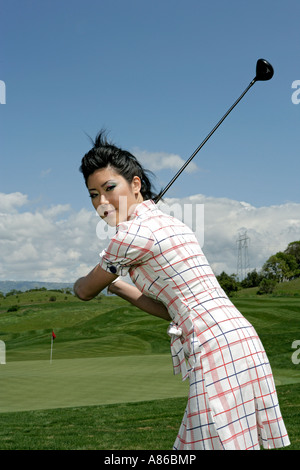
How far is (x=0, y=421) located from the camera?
778 cm

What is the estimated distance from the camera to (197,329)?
1.77 metres

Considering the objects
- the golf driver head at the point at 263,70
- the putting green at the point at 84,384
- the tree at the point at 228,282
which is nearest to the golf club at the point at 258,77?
the golf driver head at the point at 263,70

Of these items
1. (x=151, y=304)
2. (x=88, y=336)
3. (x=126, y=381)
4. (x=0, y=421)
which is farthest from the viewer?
(x=88, y=336)

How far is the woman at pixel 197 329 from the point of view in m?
1.75

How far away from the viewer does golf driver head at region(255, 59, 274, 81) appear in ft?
9.41

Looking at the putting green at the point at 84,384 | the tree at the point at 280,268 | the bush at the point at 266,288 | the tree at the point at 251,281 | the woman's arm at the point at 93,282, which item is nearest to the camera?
the woman's arm at the point at 93,282

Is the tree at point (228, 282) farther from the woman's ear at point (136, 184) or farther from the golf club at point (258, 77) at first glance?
the woman's ear at point (136, 184)

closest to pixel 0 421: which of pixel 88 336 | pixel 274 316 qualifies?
pixel 88 336

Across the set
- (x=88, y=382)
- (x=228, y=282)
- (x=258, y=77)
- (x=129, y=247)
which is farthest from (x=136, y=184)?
(x=228, y=282)

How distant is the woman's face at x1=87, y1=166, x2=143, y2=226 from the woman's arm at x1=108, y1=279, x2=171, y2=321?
0.27m
